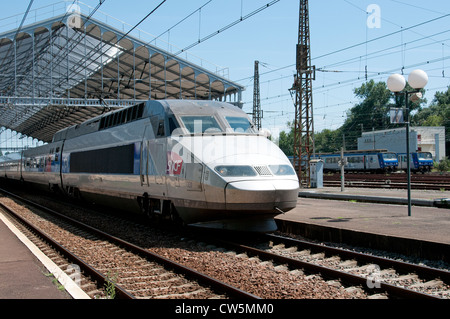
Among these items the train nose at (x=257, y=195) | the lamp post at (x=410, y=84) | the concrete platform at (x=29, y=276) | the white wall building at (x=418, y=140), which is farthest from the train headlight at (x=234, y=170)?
the white wall building at (x=418, y=140)

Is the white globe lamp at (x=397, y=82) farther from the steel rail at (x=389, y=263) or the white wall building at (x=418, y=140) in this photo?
the white wall building at (x=418, y=140)

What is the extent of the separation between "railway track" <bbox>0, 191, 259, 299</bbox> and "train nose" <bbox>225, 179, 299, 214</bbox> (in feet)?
5.34

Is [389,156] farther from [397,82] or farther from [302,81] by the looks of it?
[397,82]

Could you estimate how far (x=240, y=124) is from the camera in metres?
10.3

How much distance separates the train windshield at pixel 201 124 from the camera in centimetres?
975

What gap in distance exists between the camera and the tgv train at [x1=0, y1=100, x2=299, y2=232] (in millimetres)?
8258

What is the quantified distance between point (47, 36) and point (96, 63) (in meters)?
4.74

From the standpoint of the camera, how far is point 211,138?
9281 mm

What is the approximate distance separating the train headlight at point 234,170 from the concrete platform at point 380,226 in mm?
2373

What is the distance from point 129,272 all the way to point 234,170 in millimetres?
2584

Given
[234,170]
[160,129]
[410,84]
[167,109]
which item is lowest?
[234,170]

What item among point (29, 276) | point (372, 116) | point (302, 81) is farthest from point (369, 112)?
point (29, 276)

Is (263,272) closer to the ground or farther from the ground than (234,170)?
closer to the ground
